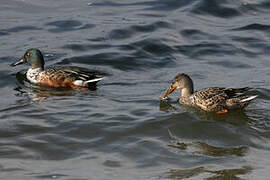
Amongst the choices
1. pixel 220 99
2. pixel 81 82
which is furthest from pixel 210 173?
pixel 81 82

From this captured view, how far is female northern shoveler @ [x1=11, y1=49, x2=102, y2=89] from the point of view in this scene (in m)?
11.6

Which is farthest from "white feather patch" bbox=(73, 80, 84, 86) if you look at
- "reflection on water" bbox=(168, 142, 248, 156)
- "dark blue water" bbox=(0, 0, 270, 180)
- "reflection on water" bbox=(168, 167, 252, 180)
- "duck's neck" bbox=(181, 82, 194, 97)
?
"reflection on water" bbox=(168, 167, 252, 180)

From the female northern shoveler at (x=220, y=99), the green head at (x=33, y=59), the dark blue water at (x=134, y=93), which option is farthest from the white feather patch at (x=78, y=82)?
the female northern shoveler at (x=220, y=99)

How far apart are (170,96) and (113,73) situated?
1.91 metres

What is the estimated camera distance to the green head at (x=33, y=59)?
12.4 meters

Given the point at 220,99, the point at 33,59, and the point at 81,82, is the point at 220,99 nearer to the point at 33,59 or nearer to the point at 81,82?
the point at 81,82

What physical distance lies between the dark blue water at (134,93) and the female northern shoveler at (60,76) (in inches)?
11.7

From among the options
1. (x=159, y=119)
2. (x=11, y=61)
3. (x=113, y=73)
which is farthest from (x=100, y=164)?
(x=11, y=61)

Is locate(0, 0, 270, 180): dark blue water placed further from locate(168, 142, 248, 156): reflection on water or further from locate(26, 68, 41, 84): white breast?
locate(26, 68, 41, 84): white breast

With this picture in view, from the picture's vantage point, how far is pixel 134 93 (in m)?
10.7

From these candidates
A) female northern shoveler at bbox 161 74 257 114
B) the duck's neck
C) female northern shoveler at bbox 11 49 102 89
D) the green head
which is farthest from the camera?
the green head

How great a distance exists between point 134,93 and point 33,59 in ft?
9.68

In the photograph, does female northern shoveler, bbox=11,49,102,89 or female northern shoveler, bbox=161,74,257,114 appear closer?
female northern shoveler, bbox=161,74,257,114

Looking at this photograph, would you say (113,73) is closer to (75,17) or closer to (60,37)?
(60,37)
